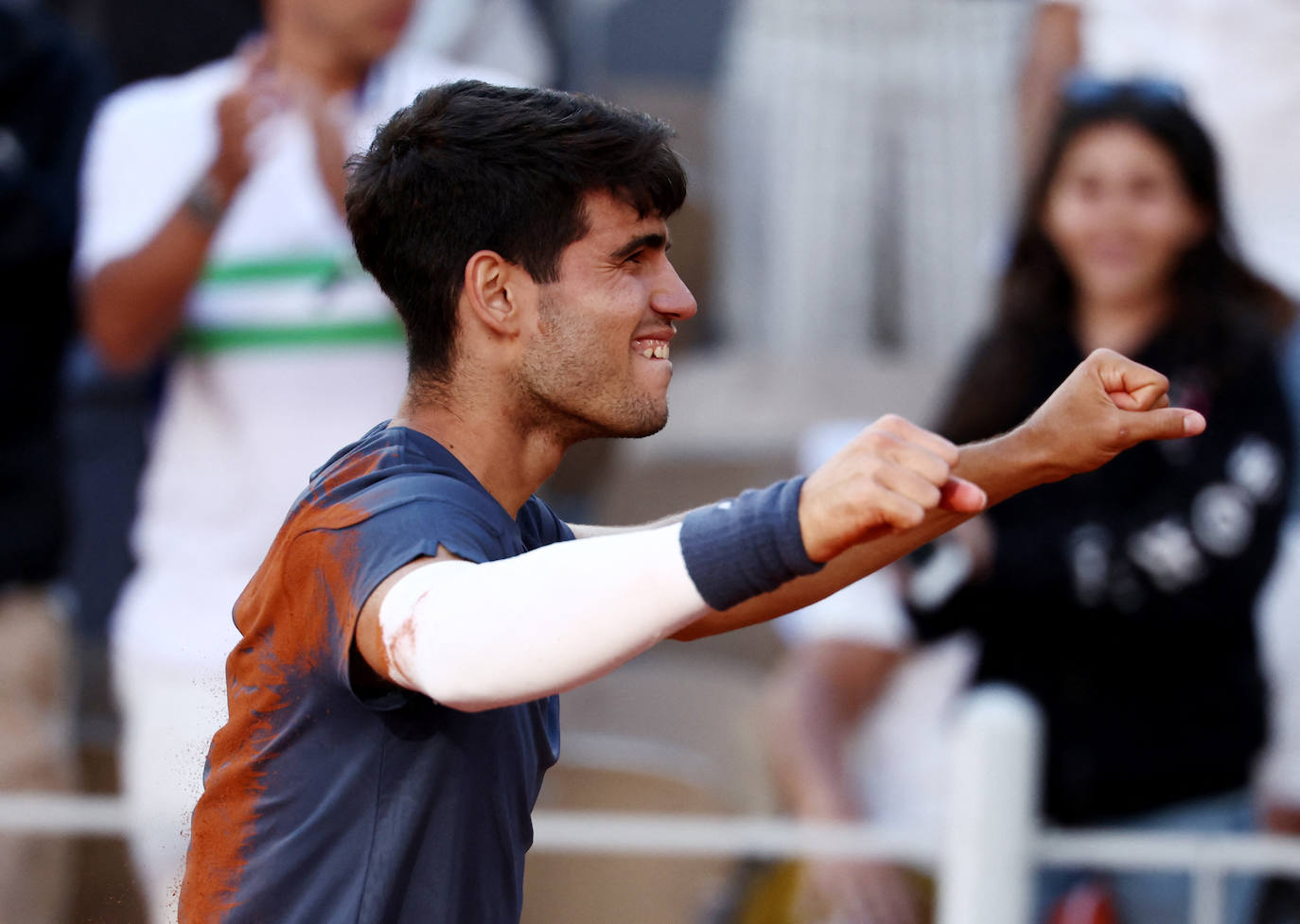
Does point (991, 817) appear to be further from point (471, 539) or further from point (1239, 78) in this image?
point (1239, 78)

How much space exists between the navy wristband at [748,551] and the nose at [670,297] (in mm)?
256

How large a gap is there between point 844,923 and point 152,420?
5.45 ft

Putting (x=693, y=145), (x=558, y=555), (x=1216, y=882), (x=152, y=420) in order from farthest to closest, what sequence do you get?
(x=693, y=145)
(x=152, y=420)
(x=1216, y=882)
(x=558, y=555)

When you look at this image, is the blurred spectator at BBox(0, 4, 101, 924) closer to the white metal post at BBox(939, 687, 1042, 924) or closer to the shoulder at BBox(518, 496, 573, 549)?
the white metal post at BBox(939, 687, 1042, 924)

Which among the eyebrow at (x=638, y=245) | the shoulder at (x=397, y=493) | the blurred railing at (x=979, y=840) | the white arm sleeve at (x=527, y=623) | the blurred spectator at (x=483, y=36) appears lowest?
the blurred railing at (x=979, y=840)

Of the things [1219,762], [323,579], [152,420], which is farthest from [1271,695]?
[323,579]

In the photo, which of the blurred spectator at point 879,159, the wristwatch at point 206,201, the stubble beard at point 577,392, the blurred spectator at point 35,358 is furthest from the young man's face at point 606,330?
the blurred spectator at point 879,159

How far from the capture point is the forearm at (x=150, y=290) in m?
2.94

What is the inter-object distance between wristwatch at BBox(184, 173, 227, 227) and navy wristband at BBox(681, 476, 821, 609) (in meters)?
1.96

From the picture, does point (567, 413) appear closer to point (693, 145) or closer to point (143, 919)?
point (143, 919)

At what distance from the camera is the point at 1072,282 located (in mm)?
3262

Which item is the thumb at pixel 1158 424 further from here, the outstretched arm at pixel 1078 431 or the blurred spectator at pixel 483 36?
the blurred spectator at pixel 483 36

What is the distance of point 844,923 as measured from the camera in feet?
10.3

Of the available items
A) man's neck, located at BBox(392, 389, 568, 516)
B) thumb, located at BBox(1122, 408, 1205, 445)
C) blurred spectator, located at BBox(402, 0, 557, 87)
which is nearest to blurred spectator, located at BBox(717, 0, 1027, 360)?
blurred spectator, located at BBox(402, 0, 557, 87)
